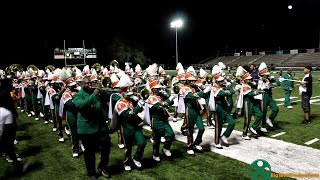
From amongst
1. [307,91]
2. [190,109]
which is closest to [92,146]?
[190,109]

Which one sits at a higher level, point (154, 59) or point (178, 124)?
point (154, 59)

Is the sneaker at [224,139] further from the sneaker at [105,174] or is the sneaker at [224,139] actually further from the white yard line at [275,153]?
the sneaker at [105,174]

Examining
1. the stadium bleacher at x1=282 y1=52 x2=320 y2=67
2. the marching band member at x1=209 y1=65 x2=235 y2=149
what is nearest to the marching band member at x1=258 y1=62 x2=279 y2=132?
the marching band member at x1=209 y1=65 x2=235 y2=149

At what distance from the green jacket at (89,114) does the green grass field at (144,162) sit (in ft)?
4.09

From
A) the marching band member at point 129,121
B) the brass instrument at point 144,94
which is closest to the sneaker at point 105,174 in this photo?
the marching band member at point 129,121

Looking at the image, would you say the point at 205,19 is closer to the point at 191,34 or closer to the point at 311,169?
the point at 191,34

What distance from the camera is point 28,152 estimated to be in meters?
8.91

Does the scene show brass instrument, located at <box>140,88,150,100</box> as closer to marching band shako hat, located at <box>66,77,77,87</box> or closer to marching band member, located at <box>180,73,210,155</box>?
marching band member, located at <box>180,73,210,155</box>

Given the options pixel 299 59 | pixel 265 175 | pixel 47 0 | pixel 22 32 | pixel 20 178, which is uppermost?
pixel 47 0

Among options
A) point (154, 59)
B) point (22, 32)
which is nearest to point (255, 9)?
point (154, 59)

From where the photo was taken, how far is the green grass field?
Answer: 6797mm

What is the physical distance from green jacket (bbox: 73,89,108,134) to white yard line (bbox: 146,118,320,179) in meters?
3.54

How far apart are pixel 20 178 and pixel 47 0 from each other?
121 ft

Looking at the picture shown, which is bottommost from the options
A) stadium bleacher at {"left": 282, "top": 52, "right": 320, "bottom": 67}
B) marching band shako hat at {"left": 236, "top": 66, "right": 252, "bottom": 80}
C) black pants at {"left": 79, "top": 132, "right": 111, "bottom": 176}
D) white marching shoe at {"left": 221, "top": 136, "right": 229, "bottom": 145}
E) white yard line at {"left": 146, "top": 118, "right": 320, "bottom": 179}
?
white yard line at {"left": 146, "top": 118, "right": 320, "bottom": 179}
